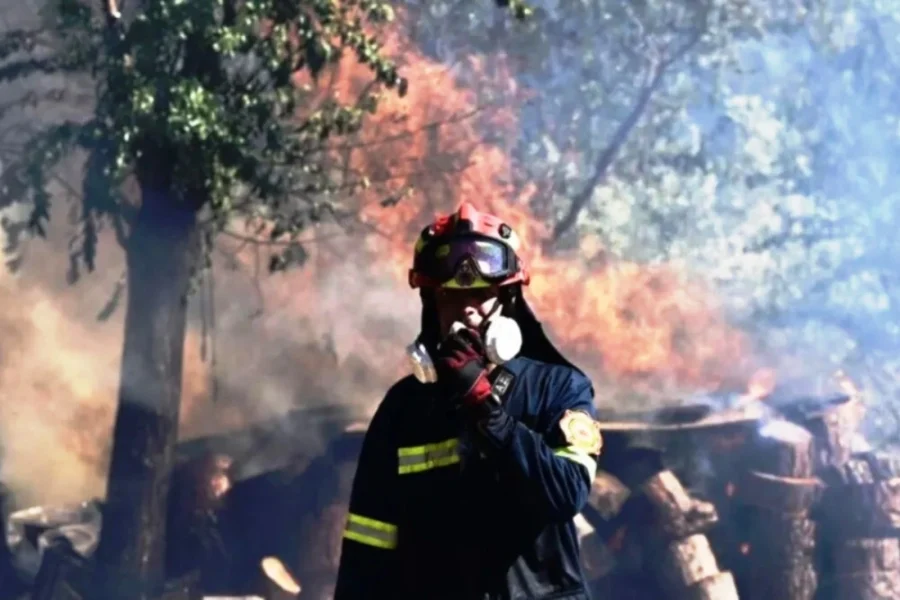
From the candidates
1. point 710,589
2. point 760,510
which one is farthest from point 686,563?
point 760,510

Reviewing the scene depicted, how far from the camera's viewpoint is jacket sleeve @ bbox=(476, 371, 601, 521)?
73.0 inches

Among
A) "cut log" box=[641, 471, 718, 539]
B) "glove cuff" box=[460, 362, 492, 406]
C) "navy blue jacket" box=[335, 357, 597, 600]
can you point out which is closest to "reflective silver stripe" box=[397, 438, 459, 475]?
"navy blue jacket" box=[335, 357, 597, 600]

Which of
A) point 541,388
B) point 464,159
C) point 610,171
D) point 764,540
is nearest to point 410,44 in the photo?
point 464,159

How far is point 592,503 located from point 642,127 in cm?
165

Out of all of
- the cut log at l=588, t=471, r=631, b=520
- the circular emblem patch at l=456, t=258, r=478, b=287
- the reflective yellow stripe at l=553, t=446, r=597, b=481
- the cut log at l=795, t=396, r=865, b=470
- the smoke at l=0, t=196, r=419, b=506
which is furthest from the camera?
the cut log at l=795, t=396, r=865, b=470

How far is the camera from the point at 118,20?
4.57 m

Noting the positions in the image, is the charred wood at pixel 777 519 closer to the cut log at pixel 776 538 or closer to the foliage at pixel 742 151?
the cut log at pixel 776 538

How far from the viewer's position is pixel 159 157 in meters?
4.54

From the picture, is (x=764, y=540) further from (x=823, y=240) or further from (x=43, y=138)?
(x=43, y=138)

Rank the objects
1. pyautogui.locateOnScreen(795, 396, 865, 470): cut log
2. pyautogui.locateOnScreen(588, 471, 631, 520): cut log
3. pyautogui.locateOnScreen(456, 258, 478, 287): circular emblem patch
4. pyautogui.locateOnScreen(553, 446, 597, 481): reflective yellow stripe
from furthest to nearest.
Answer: pyautogui.locateOnScreen(795, 396, 865, 470): cut log
pyautogui.locateOnScreen(588, 471, 631, 520): cut log
pyautogui.locateOnScreen(456, 258, 478, 287): circular emblem patch
pyautogui.locateOnScreen(553, 446, 597, 481): reflective yellow stripe

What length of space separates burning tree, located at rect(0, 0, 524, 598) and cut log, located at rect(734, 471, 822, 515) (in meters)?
2.14

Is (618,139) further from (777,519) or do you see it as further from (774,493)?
(777,519)

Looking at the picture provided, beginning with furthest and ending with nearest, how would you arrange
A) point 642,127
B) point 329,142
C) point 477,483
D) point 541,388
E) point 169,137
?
point 642,127 < point 329,142 < point 169,137 < point 541,388 < point 477,483

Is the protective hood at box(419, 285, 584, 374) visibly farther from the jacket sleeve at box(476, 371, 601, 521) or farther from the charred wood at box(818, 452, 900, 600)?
the charred wood at box(818, 452, 900, 600)
